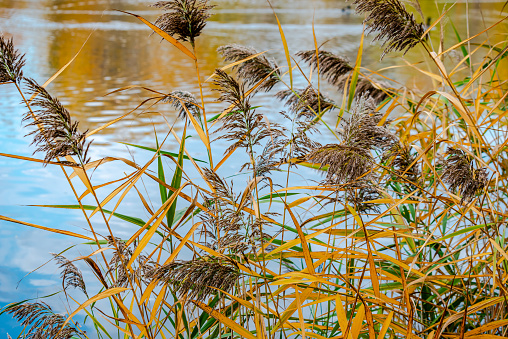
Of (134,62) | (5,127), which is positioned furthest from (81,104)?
(134,62)

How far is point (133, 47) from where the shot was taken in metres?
5.04

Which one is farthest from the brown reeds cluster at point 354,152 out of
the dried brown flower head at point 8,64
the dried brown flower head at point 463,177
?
the dried brown flower head at point 8,64

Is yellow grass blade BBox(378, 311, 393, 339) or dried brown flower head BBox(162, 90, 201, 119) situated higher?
dried brown flower head BBox(162, 90, 201, 119)

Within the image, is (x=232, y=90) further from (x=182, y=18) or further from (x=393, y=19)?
(x=393, y=19)

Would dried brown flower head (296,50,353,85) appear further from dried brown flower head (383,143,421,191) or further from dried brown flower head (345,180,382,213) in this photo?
dried brown flower head (345,180,382,213)

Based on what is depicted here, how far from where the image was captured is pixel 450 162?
30.2 inches

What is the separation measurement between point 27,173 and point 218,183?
1.73 metres

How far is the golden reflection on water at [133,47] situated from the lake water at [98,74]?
12 millimetres

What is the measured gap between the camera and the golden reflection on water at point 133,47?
3.11m

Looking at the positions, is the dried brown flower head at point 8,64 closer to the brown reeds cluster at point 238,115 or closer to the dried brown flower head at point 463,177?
the brown reeds cluster at point 238,115

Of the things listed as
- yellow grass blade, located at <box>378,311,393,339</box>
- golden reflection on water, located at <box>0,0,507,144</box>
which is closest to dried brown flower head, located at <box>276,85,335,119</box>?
golden reflection on water, located at <box>0,0,507,144</box>

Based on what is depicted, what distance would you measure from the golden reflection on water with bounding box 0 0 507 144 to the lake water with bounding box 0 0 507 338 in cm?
1

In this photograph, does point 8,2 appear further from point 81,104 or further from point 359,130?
point 359,130

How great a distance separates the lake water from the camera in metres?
1.61
